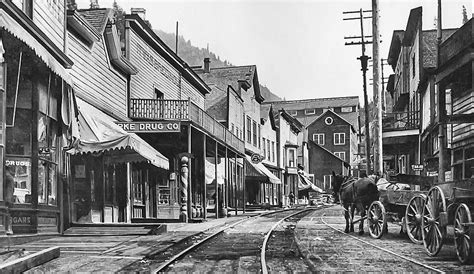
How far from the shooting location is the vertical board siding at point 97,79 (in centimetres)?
1733

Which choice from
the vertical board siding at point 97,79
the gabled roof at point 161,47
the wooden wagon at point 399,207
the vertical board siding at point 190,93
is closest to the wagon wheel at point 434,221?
the wooden wagon at point 399,207

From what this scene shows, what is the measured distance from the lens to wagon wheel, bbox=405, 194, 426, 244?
37.5 feet

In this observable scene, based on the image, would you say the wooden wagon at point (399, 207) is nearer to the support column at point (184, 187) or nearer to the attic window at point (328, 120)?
the support column at point (184, 187)

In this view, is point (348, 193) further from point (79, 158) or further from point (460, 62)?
point (79, 158)

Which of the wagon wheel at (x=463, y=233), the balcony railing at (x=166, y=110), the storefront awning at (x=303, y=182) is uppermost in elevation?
the balcony railing at (x=166, y=110)

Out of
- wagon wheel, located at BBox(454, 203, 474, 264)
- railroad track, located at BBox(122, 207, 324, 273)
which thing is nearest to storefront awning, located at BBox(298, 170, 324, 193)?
railroad track, located at BBox(122, 207, 324, 273)

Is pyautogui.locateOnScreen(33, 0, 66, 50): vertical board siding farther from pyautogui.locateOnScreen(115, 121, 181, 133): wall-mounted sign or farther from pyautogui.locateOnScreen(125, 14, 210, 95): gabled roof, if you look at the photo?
pyautogui.locateOnScreen(125, 14, 210, 95): gabled roof

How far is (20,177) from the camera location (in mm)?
12086

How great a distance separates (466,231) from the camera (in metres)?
8.70

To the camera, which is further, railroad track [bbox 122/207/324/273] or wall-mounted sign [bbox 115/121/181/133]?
wall-mounted sign [bbox 115/121/181/133]

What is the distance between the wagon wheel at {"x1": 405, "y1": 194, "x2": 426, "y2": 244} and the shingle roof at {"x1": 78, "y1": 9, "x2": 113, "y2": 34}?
11.3m

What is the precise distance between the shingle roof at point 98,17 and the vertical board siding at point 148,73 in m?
2.56

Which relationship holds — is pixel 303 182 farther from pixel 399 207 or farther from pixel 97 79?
pixel 399 207

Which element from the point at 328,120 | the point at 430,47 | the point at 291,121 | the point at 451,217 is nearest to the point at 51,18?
the point at 451,217
